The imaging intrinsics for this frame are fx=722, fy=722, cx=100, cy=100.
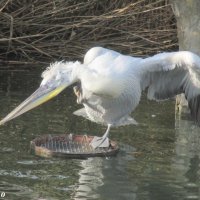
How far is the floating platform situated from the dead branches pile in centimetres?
597

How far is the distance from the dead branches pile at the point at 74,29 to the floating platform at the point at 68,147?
5973mm

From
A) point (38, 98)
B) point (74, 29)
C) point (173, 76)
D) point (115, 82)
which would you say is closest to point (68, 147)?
point (115, 82)

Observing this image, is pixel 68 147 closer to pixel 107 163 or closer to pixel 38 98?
pixel 107 163

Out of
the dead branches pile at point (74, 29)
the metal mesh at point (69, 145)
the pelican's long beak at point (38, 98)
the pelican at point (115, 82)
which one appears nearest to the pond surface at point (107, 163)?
the metal mesh at point (69, 145)

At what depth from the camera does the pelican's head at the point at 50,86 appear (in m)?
6.31

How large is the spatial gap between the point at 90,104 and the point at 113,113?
0.39 m

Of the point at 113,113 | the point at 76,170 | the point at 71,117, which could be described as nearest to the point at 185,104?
the point at 71,117

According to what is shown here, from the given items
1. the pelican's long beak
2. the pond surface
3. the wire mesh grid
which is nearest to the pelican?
the pelican's long beak

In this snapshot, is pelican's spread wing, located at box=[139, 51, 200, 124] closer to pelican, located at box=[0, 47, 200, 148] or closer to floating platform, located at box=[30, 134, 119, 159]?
pelican, located at box=[0, 47, 200, 148]

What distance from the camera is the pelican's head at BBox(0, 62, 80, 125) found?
20.7 ft

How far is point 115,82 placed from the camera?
667cm

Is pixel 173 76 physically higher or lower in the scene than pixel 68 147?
higher

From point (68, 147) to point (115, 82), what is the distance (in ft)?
3.27

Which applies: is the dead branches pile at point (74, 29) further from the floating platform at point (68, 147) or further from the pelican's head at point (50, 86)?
the pelican's head at point (50, 86)
